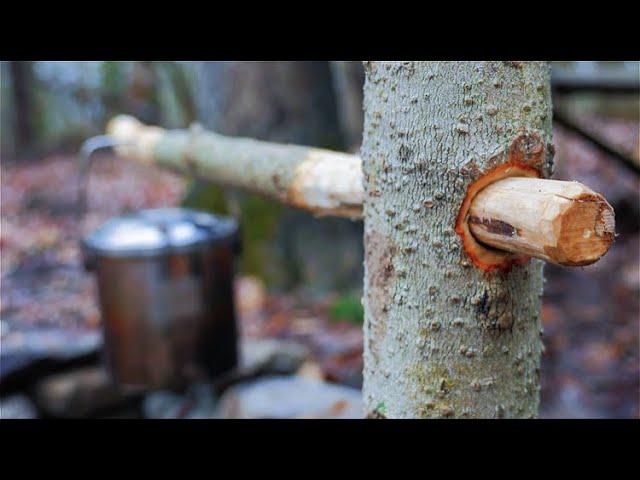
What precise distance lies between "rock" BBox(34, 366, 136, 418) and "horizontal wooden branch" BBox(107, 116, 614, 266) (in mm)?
1241

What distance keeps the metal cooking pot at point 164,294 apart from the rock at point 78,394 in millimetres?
482

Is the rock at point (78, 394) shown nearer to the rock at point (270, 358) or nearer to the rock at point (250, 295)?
the rock at point (270, 358)

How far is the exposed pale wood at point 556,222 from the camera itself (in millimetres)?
915

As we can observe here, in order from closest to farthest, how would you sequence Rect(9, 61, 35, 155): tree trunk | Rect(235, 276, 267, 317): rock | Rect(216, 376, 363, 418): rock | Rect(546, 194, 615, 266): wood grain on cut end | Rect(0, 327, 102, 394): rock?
1. Rect(546, 194, 615, 266): wood grain on cut end
2. Rect(216, 376, 363, 418): rock
3. Rect(0, 327, 102, 394): rock
4. Rect(235, 276, 267, 317): rock
5. Rect(9, 61, 35, 155): tree trunk

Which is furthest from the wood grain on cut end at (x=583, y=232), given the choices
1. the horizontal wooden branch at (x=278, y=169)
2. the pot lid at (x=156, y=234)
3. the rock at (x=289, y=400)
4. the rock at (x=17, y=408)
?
the rock at (x=17, y=408)

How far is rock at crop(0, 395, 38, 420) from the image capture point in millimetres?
3189

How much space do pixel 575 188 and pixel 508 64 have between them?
0.97ft

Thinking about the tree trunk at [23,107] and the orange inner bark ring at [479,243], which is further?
the tree trunk at [23,107]

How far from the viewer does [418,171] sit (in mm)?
1134

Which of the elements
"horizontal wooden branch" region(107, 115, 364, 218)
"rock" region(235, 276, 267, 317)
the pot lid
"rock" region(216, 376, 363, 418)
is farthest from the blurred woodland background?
"horizontal wooden branch" region(107, 115, 364, 218)

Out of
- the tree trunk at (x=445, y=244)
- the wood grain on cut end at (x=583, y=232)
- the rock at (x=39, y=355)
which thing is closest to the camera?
the wood grain on cut end at (x=583, y=232)

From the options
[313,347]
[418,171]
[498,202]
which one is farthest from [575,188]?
[313,347]

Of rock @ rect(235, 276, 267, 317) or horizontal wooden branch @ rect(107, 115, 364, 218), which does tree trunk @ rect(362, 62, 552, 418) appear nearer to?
horizontal wooden branch @ rect(107, 115, 364, 218)

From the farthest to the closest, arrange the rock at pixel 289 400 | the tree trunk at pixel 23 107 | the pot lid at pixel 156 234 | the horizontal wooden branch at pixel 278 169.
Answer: the tree trunk at pixel 23 107 < the pot lid at pixel 156 234 < the rock at pixel 289 400 < the horizontal wooden branch at pixel 278 169
